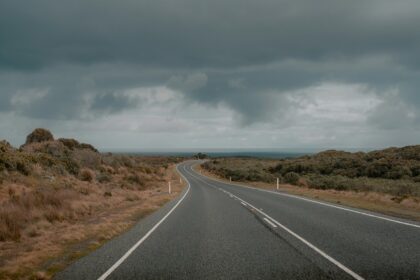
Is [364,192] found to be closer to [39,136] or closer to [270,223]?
[270,223]

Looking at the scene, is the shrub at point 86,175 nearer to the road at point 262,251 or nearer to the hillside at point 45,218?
the hillside at point 45,218

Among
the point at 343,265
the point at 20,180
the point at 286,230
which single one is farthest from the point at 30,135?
the point at 343,265

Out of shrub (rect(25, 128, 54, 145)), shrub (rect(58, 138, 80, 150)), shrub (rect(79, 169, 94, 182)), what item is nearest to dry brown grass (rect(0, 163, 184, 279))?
shrub (rect(79, 169, 94, 182))

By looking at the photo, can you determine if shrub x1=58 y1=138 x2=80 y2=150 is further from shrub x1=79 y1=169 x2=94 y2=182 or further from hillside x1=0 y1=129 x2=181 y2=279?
hillside x1=0 y1=129 x2=181 y2=279

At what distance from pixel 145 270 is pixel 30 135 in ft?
198

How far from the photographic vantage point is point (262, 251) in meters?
8.91

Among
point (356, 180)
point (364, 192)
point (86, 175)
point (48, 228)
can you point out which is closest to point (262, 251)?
point (48, 228)

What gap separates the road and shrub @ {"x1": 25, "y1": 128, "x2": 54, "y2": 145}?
5224 centimetres

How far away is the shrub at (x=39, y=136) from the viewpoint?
201 ft

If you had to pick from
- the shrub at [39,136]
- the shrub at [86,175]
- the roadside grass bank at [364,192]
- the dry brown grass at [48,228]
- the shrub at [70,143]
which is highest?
the shrub at [39,136]

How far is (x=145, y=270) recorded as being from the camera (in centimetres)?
743

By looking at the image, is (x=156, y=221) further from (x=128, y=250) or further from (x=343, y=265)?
(x=343, y=265)

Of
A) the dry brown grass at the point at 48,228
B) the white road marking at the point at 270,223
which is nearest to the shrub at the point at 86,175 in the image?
the dry brown grass at the point at 48,228

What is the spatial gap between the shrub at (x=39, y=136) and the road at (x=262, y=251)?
52.2m
